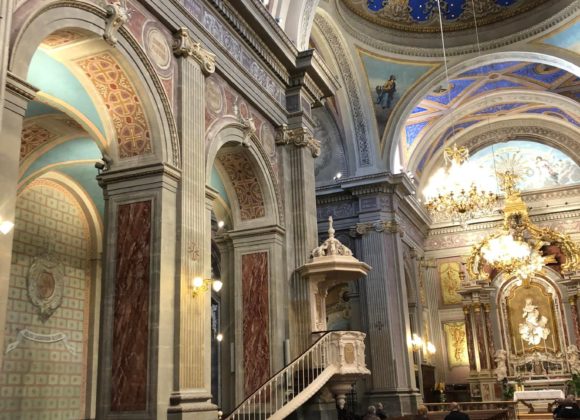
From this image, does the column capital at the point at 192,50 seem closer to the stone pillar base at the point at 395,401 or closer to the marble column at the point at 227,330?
the marble column at the point at 227,330

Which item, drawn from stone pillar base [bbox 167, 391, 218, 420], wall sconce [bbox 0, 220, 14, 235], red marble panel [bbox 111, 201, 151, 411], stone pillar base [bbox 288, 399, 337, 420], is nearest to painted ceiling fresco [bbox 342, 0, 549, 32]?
stone pillar base [bbox 288, 399, 337, 420]

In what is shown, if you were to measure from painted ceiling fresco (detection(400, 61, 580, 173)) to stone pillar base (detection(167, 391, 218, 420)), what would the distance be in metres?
14.7

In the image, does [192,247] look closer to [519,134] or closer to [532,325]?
[532,325]

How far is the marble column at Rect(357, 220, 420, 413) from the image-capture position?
1608 cm

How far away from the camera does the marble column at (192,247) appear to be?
24.9 feet

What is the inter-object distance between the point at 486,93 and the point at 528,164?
3.84m

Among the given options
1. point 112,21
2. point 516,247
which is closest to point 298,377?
point 112,21

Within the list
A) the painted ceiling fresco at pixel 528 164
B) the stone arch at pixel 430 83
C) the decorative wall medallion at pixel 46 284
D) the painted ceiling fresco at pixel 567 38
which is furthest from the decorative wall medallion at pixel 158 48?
the painted ceiling fresco at pixel 528 164

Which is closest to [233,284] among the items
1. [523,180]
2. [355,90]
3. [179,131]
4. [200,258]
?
[200,258]

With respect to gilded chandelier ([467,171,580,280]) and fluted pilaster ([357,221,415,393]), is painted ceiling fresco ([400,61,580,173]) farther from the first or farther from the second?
fluted pilaster ([357,221,415,393])

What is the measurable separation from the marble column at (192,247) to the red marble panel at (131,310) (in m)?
0.41

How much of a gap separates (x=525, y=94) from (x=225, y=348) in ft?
48.3

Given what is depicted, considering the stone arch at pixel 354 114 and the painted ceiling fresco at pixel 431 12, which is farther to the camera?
the stone arch at pixel 354 114

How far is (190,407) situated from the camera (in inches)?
291
